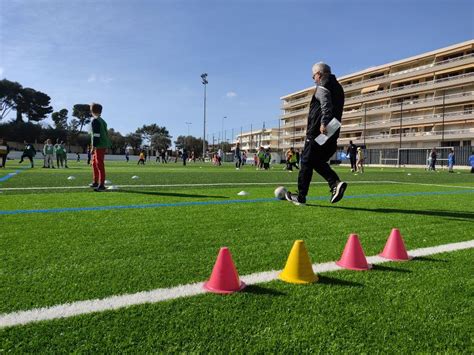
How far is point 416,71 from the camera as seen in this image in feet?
217

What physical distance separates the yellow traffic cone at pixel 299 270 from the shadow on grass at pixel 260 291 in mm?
221

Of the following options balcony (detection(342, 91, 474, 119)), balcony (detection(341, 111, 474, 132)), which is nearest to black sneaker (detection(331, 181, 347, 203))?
balcony (detection(341, 111, 474, 132))

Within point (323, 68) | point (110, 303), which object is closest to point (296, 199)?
point (323, 68)

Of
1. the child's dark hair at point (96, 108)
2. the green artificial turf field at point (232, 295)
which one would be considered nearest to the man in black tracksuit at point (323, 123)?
the green artificial turf field at point (232, 295)

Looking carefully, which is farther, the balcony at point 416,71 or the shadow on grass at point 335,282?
the balcony at point 416,71

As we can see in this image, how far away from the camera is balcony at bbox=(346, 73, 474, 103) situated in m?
57.8

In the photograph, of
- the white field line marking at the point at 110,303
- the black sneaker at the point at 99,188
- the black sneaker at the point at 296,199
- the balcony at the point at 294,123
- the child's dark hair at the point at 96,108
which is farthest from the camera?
the balcony at the point at 294,123

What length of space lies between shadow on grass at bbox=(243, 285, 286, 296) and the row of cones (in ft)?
0.14

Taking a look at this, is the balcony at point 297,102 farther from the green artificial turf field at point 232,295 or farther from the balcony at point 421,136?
the green artificial turf field at point 232,295

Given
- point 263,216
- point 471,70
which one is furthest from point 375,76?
point 263,216

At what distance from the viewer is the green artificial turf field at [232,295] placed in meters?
1.82

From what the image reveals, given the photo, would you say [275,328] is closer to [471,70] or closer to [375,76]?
[471,70]

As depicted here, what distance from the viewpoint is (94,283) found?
2.52 metres

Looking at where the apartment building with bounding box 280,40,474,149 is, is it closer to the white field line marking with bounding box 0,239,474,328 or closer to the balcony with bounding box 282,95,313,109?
the balcony with bounding box 282,95,313,109
